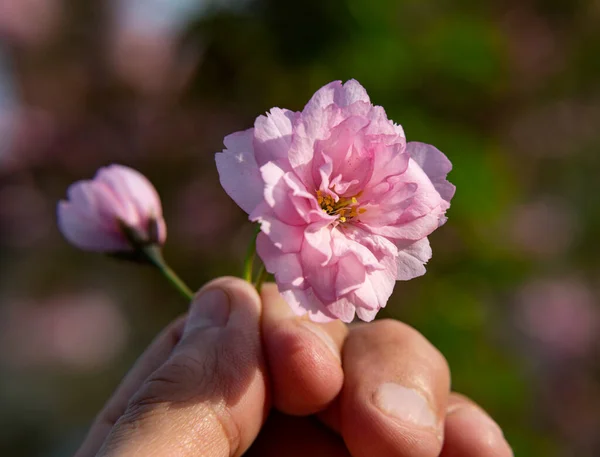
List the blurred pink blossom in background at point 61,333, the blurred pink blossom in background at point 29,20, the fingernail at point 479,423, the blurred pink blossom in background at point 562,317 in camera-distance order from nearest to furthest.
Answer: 1. the fingernail at point 479,423
2. the blurred pink blossom in background at point 562,317
3. the blurred pink blossom in background at point 29,20
4. the blurred pink blossom in background at point 61,333

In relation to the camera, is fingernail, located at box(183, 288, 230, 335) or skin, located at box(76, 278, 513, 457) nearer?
skin, located at box(76, 278, 513, 457)

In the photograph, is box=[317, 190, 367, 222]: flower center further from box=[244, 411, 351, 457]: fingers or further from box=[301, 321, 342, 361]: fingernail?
box=[244, 411, 351, 457]: fingers

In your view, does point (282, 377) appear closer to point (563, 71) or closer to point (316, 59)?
point (316, 59)

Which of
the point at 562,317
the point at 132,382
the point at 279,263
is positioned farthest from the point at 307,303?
the point at 562,317

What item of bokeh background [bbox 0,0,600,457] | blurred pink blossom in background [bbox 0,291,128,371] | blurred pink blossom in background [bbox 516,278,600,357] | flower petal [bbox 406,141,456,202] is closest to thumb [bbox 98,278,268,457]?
flower petal [bbox 406,141,456,202]

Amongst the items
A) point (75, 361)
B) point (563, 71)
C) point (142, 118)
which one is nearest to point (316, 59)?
point (142, 118)

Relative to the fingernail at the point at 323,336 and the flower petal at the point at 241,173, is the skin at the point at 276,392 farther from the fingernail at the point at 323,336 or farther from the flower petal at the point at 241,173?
the flower petal at the point at 241,173

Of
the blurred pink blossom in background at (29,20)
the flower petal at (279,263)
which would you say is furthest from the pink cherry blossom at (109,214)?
the blurred pink blossom in background at (29,20)
